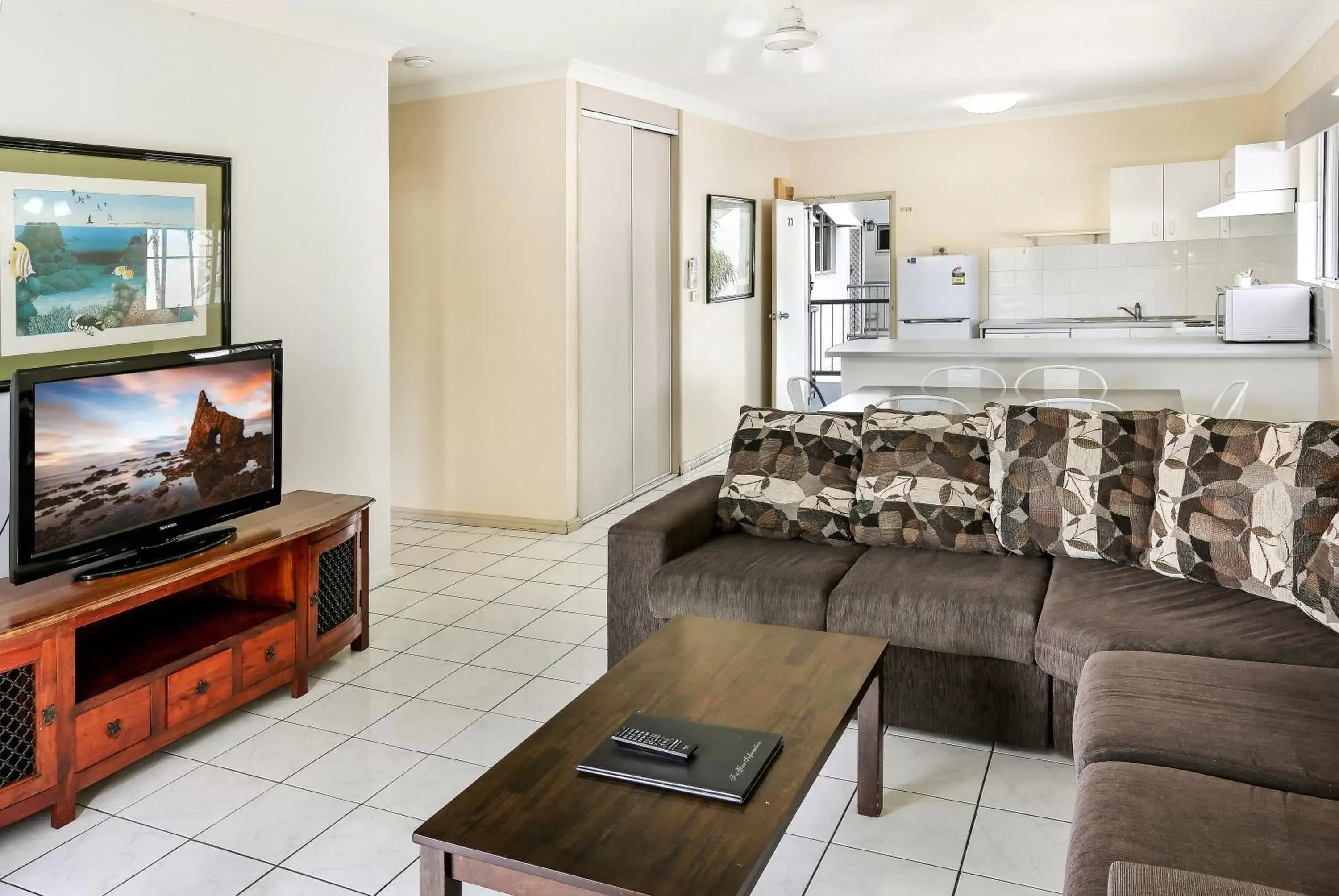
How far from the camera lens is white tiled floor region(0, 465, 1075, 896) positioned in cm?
235

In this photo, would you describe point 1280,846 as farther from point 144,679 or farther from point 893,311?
point 893,311

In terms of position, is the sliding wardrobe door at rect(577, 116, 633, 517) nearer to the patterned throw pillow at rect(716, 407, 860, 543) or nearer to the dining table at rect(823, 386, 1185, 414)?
the dining table at rect(823, 386, 1185, 414)

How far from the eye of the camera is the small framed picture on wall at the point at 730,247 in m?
7.24

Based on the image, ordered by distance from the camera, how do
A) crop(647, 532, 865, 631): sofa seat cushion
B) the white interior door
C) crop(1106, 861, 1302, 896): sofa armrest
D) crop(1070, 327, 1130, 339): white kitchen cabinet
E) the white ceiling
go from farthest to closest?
1. the white interior door
2. crop(1070, 327, 1130, 339): white kitchen cabinet
3. the white ceiling
4. crop(647, 532, 865, 631): sofa seat cushion
5. crop(1106, 861, 1302, 896): sofa armrest

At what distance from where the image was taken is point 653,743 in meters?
1.98

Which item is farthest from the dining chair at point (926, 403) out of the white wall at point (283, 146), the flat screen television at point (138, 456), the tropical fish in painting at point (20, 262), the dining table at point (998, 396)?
the tropical fish in painting at point (20, 262)

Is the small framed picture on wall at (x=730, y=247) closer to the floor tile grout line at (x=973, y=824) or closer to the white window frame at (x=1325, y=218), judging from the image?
the white window frame at (x=1325, y=218)

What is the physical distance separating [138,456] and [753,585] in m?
1.82

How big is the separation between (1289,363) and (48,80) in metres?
5.42

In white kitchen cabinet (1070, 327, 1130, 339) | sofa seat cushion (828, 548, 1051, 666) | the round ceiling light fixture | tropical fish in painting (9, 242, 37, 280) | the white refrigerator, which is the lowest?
sofa seat cushion (828, 548, 1051, 666)

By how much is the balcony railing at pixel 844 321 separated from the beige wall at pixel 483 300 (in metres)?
3.49

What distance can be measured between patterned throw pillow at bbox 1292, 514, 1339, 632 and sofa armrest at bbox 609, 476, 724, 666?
1767mm

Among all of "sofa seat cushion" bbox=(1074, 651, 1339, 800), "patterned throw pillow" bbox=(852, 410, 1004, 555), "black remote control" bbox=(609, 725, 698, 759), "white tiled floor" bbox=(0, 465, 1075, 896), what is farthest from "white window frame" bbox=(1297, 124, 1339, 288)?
"black remote control" bbox=(609, 725, 698, 759)

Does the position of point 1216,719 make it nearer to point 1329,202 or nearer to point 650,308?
point 1329,202
